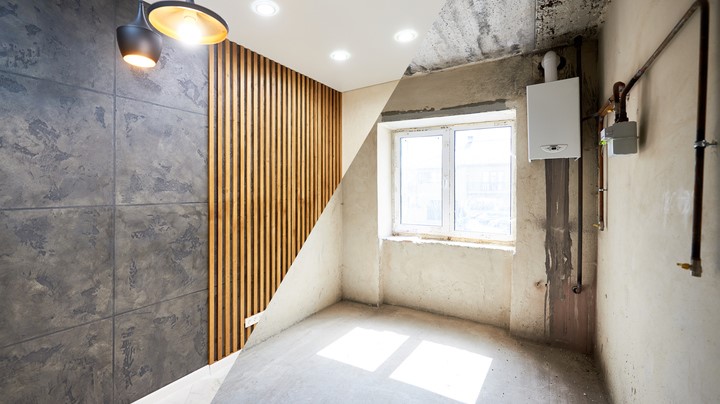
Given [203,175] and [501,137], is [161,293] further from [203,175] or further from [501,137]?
[501,137]

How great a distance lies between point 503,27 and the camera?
8.13ft

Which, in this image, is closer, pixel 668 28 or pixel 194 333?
pixel 668 28

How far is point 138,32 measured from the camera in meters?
1.79

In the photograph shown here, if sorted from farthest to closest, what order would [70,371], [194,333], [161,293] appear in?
[194,333]
[161,293]
[70,371]

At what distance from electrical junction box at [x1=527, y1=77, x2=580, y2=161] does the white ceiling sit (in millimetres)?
1077

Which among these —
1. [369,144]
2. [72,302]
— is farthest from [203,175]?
[369,144]

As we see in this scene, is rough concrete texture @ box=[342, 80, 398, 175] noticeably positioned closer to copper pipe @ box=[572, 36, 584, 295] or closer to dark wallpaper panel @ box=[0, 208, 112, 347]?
Answer: copper pipe @ box=[572, 36, 584, 295]

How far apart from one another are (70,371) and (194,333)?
696 mm

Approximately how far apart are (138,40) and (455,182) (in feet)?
9.99

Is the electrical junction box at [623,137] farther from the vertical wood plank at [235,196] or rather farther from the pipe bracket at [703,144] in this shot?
the vertical wood plank at [235,196]

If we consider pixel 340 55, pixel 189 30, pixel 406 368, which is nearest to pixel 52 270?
pixel 189 30

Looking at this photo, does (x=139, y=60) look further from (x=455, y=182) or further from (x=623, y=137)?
(x=455, y=182)

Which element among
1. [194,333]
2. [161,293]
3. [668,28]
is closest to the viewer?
[668,28]

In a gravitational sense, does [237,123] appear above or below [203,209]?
above
